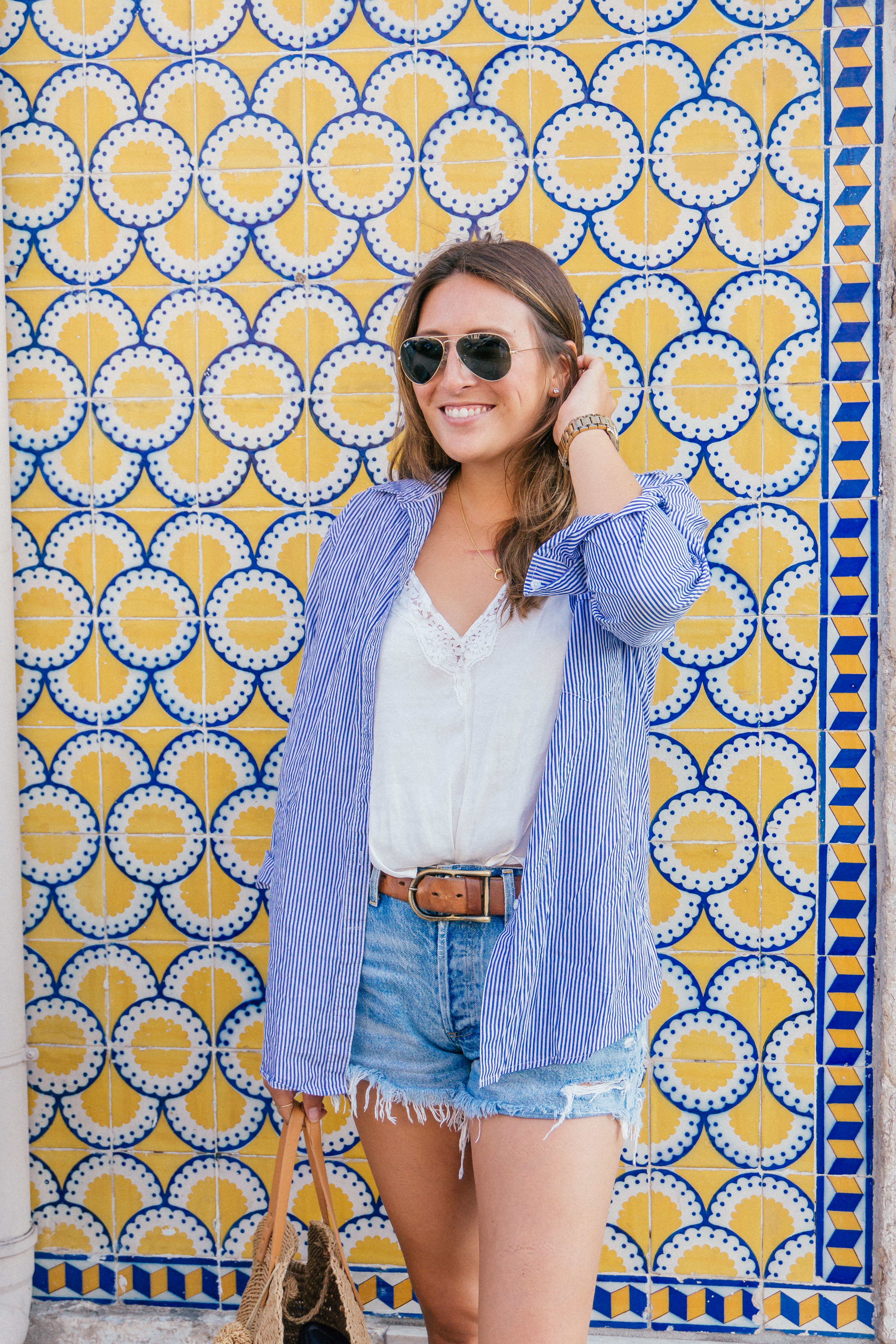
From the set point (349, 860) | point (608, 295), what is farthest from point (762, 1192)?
point (608, 295)

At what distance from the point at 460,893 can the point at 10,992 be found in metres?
1.25

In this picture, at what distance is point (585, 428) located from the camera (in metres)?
1.38

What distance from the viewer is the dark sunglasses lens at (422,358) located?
1474mm

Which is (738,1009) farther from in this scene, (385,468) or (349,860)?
(385,468)

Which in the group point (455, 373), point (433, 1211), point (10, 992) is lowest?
point (433, 1211)

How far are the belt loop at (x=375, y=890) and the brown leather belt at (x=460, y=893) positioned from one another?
8 centimetres

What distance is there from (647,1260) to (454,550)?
150 centimetres

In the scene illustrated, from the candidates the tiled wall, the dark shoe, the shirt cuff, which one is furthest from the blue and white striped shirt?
the tiled wall

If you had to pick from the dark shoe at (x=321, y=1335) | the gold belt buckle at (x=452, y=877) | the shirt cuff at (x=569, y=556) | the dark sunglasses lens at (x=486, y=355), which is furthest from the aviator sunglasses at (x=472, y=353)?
the dark shoe at (x=321, y=1335)

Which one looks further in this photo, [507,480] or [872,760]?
[872,760]

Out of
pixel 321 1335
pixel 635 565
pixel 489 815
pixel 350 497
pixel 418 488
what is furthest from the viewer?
pixel 350 497

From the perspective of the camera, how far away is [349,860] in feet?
4.73

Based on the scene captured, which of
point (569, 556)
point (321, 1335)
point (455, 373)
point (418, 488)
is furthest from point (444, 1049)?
point (455, 373)

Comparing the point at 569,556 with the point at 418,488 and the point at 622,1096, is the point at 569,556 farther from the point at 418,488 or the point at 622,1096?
the point at 622,1096
